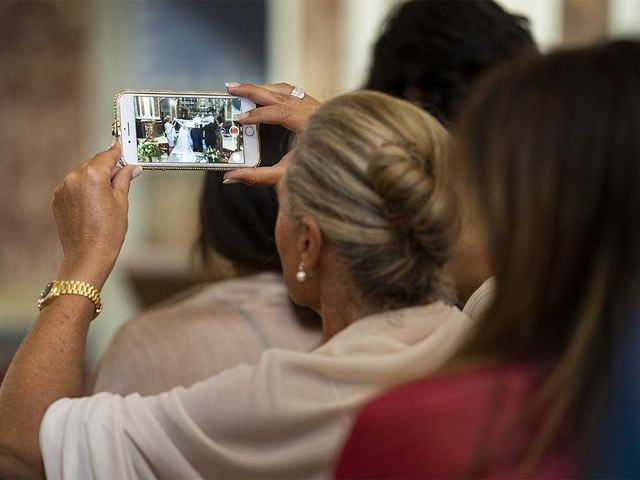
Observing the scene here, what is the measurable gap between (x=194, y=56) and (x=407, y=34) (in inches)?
198

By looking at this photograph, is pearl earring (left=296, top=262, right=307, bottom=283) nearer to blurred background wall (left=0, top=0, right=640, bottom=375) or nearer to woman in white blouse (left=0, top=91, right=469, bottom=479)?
woman in white blouse (left=0, top=91, right=469, bottom=479)

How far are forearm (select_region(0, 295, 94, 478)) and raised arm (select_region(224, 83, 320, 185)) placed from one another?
1.22ft

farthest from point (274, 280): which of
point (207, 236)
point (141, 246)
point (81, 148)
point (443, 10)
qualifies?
point (81, 148)

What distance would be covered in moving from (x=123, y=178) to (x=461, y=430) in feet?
3.56

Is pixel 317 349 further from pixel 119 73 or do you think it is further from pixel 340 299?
pixel 119 73

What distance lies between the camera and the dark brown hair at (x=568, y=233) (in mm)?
1192

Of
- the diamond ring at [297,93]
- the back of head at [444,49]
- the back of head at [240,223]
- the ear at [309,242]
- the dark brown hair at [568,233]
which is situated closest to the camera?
the dark brown hair at [568,233]

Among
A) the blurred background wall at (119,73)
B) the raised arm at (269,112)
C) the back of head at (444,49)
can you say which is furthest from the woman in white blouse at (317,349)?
the blurred background wall at (119,73)

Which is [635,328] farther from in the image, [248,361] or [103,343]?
[103,343]

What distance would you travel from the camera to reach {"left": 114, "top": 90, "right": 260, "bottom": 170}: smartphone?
7.14ft

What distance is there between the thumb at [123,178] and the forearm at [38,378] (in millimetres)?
208

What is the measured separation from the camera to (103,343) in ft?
24.9

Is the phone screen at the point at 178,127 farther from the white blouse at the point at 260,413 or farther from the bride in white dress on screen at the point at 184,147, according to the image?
the white blouse at the point at 260,413

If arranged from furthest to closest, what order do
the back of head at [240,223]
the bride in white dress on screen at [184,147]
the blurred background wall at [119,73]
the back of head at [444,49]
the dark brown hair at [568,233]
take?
the blurred background wall at [119,73] < the back of head at [444,49] < the back of head at [240,223] < the bride in white dress on screen at [184,147] < the dark brown hair at [568,233]
